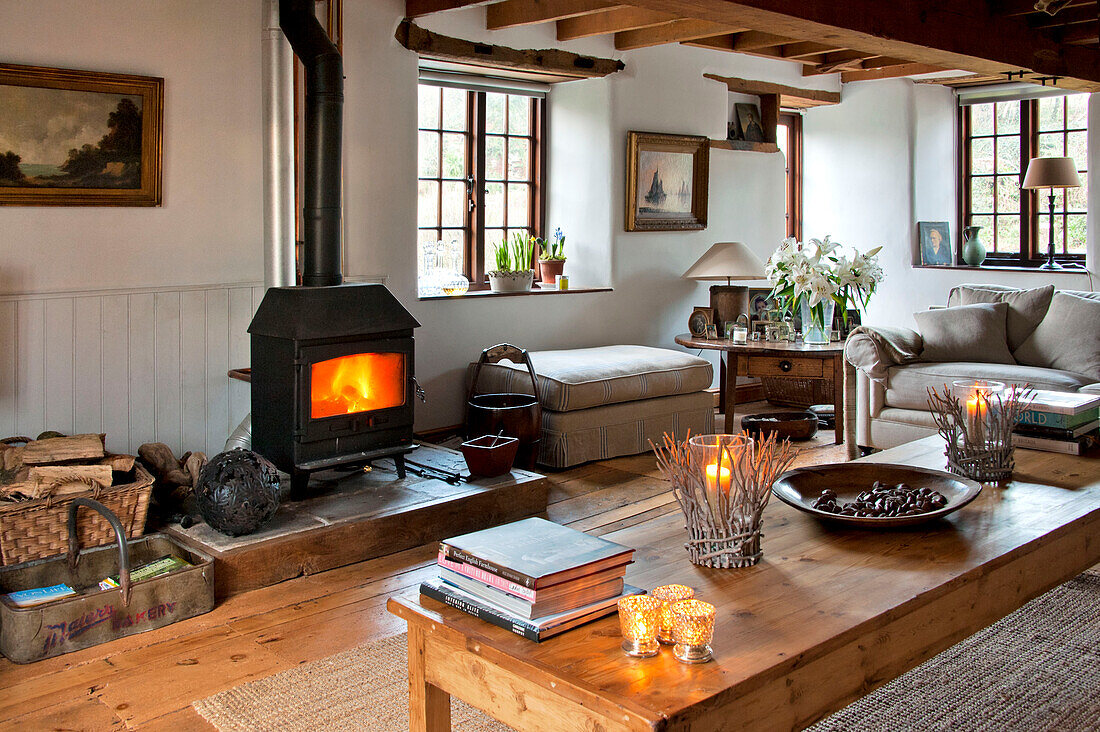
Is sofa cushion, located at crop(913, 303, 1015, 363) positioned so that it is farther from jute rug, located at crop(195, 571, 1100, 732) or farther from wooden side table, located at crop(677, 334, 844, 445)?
jute rug, located at crop(195, 571, 1100, 732)

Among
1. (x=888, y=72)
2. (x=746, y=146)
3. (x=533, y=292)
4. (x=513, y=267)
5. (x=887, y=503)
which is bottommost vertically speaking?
(x=887, y=503)

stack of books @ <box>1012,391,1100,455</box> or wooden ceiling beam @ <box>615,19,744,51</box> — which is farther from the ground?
wooden ceiling beam @ <box>615,19,744,51</box>

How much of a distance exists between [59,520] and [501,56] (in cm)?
338

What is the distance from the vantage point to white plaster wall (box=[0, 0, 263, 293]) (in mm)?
3928

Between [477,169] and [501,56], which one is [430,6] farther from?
[477,169]

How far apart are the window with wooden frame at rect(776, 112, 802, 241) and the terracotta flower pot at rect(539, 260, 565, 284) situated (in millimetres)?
2508

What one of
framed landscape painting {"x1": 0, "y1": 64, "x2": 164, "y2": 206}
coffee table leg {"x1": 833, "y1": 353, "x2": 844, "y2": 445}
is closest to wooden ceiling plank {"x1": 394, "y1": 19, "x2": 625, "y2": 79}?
framed landscape painting {"x1": 0, "y1": 64, "x2": 164, "y2": 206}

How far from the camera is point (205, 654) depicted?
294 centimetres

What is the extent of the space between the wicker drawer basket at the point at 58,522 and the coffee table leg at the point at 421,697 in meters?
1.86

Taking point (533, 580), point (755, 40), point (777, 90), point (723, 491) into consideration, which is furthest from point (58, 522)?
point (777, 90)

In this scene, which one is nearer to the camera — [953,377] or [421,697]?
[421,697]

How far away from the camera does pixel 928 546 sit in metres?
2.21

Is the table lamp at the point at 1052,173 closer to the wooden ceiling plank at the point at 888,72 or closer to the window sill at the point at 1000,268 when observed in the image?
the window sill at the point at 1000,268

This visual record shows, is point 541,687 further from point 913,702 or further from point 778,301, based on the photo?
point 778,301
